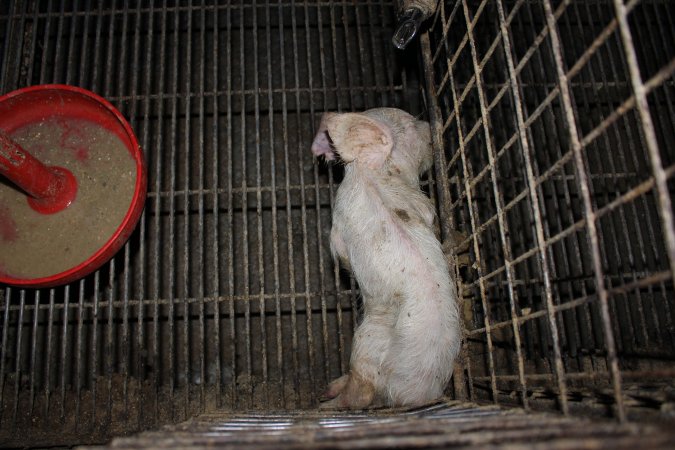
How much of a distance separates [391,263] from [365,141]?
0.75 metres

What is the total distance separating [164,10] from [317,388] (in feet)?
8.98

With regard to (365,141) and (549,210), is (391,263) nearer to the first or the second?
(365,141)

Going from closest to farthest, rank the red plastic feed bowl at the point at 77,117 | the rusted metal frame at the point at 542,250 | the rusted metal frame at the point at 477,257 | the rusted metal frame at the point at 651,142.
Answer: the rusted metal frame at the point at 651,142, the rusted metal frame at the point at 542,250, the rusted metal frame at the point at 477,257, the red plastic feed bowl at the point at 77,117

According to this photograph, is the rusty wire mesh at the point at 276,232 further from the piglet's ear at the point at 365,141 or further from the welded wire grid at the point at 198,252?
the piglet's ear at the point at 365,141

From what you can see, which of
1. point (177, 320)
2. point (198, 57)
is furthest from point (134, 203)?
point (198, 57)

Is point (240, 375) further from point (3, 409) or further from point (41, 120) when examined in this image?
point (41, 120)

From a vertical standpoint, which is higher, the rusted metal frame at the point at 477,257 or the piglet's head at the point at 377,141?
the piglet's head at the point at 377,141

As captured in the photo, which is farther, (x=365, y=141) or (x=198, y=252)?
(x=198, y=252)

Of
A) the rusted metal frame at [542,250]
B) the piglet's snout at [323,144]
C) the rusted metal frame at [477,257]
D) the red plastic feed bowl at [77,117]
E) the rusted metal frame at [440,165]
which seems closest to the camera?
the rusted metal frame at [542,250]

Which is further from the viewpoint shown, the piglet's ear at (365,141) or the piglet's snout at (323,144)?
the piglet's snout at (323,144)

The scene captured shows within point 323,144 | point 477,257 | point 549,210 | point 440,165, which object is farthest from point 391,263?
→ point 549,210

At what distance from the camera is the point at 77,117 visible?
114 inches

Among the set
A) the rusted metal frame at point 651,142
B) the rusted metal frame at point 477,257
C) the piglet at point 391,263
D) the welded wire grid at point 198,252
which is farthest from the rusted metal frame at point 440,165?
the rusted metal frame at point 651,142

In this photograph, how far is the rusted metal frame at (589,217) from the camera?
1427mm
